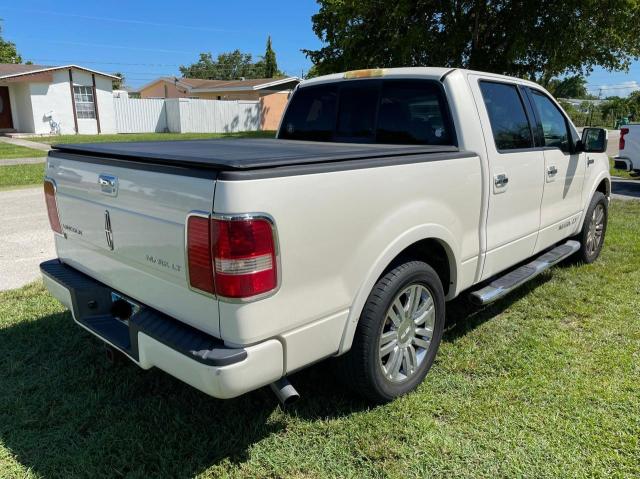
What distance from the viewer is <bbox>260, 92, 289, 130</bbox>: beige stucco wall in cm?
3541

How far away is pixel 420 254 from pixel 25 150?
1945cm

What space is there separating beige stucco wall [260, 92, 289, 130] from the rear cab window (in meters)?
31.5

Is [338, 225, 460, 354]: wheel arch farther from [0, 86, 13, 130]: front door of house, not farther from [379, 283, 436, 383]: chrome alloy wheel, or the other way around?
[0, 86, 13, 130]: front door of house

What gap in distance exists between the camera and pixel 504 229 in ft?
12.7

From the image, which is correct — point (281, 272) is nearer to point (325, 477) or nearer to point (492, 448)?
point (325, 477)

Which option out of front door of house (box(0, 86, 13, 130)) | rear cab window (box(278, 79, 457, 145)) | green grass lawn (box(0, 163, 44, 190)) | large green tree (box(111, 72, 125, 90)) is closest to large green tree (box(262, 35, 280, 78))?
large green tree (box(111, 72, 125, 90))

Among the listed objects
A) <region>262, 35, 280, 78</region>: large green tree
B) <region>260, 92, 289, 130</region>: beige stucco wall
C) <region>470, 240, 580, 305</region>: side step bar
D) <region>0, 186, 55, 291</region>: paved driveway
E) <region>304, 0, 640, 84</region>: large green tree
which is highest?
<region>262, 35, 280, 78</region>: large green tree

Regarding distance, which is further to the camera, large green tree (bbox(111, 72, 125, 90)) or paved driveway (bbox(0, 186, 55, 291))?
large green tree (bbox(111, 72, 125, 90))

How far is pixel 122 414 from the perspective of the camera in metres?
3.04

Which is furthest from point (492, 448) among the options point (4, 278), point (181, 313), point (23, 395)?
point (4, 278)

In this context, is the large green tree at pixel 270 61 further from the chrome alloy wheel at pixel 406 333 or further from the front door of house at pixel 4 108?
the chrome alloy wheel at pixel 406 333

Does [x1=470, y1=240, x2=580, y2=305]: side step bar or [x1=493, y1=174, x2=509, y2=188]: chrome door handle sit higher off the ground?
[x1=493, y1=174, x2=509, y2=188]: chrome door handle

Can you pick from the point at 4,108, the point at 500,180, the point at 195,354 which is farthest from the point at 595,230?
the point at 4,108

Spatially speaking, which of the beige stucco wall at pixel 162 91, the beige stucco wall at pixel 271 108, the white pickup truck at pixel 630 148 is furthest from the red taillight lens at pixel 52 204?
the beige stucco wall at pixel 162 91
